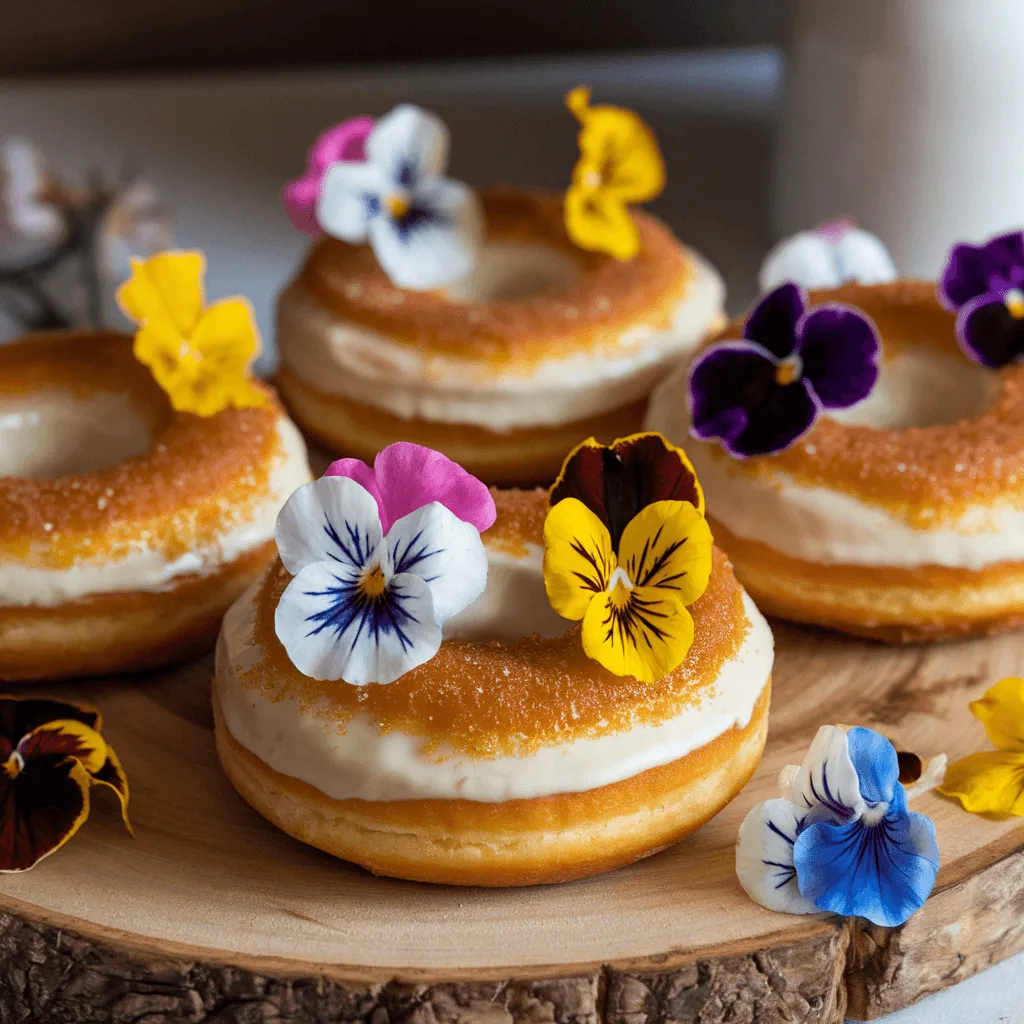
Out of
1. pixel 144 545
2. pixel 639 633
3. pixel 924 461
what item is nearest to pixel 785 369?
pixel 924 461

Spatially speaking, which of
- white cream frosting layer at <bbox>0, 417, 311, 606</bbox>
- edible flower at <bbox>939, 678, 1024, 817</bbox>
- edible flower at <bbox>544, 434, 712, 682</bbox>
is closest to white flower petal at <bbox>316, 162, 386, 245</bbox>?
white cream frosting layer at <bbox>0, 417, 311, 606</bbox>

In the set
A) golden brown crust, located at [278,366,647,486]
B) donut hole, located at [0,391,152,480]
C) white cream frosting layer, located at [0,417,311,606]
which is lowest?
golden brown crust, located at [278,366,647,486]

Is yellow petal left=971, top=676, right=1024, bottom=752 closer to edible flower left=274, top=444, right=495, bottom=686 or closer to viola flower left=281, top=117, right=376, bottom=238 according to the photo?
edible flower left=274, top=444, right=495, bottom=686

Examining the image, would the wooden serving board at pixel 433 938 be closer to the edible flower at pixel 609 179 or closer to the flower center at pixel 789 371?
the flower center at pixel 789 371

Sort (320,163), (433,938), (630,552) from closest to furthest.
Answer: (433,938)
(630,552)
(320,163)

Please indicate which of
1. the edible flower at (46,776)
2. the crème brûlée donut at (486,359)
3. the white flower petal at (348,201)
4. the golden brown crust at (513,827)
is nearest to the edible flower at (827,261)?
the crème brûlée donut at (486,359)

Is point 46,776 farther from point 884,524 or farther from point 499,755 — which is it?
point 884,524

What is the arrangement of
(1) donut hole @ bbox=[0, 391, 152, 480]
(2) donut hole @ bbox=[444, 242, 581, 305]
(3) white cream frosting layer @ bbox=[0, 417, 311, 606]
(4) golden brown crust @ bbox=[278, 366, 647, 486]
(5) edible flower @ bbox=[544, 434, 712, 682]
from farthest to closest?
(2) donut hole @ bbox=[444, 242, 581, 305]
(4) golden brown crust @ bbox=[278, 366, 647, 486]
(1) donut hole @ bbox=[0, 391, 152, 480]
(3) white cream frosting layer @ bbox=[0, 417, 311, 606]
(5) edible flower @ bbox=[544, 434, 712, 682]
